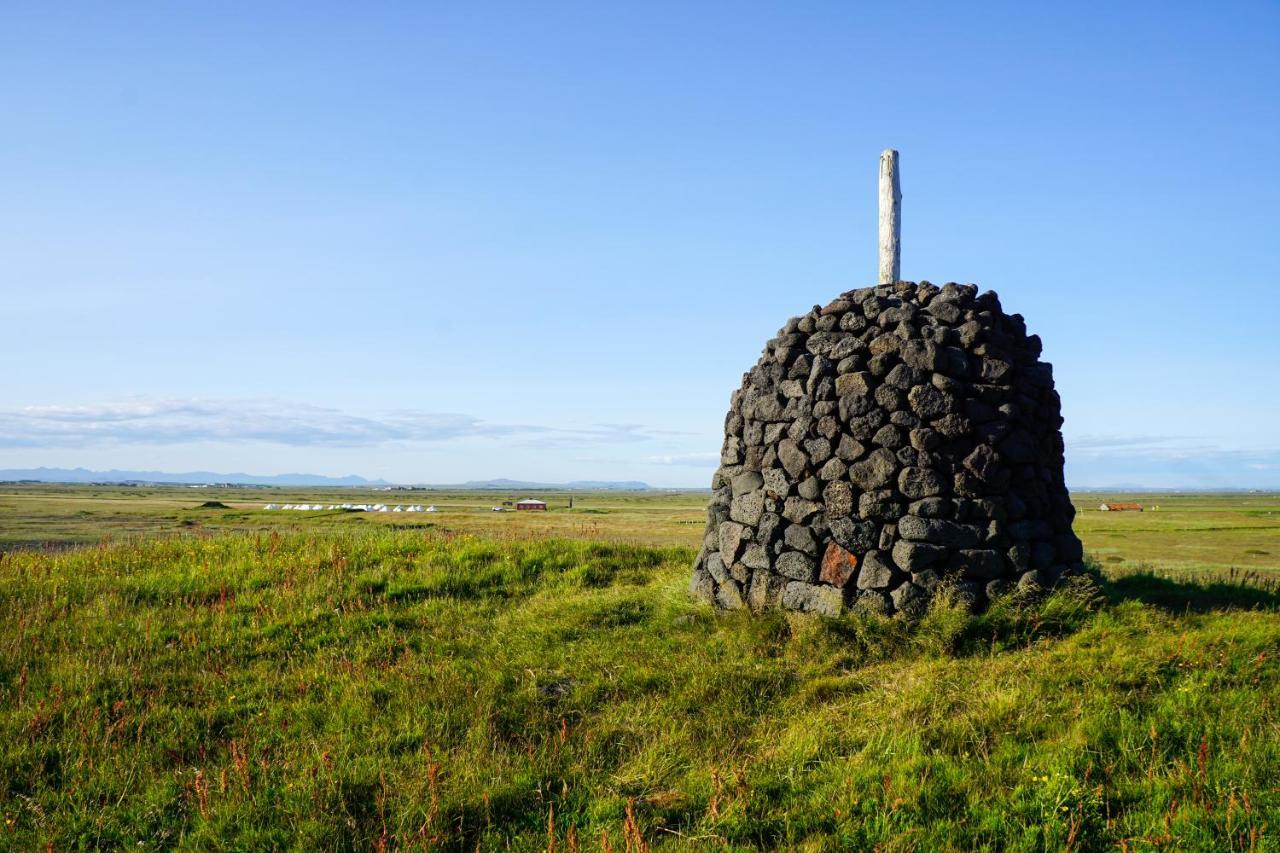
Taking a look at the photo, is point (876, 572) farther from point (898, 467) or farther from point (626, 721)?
point (626, 721)

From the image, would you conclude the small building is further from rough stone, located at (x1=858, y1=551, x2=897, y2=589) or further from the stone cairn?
rough stone, located at (x1=858, y1=551, x2=897, y2=589)

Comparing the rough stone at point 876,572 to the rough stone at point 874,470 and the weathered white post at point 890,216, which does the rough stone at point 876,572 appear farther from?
the weathered white post at point 890,216

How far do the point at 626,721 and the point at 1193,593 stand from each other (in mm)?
8037

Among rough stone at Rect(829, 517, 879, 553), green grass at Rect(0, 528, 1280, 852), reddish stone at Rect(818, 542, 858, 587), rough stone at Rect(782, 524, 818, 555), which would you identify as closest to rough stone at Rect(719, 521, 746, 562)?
rough stone at Rect(782, 524, 818, 555)

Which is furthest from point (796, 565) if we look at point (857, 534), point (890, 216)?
point (890, 216)

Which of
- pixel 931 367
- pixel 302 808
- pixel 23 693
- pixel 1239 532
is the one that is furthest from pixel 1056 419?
pixel 1239 532

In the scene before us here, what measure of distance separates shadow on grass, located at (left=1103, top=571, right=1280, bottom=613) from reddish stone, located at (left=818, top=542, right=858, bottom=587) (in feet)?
9.98

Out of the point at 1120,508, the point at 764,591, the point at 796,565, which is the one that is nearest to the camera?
the point at 796,565

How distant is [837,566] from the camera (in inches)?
353

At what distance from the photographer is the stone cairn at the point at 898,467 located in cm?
880

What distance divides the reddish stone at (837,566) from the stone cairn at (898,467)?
0.06ft

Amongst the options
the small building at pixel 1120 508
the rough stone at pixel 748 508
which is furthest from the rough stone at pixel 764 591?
the small building at pixel 1120 508

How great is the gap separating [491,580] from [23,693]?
5.62 metres

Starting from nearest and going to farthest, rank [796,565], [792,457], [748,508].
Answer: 1. [796,565]
2. [792,457]
3. [748,508]
